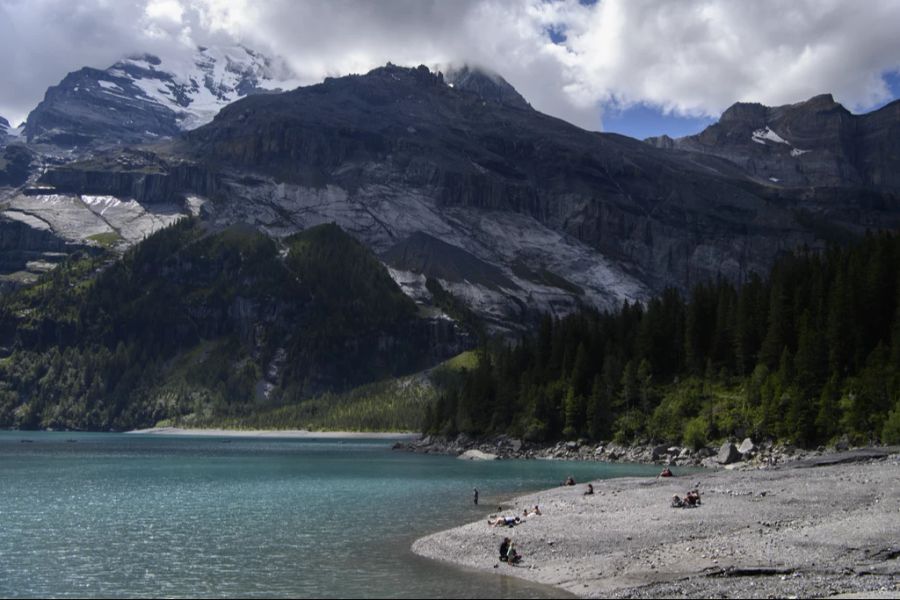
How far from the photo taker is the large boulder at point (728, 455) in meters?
95.4

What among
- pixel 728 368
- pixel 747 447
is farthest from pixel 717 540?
pixel 728 368

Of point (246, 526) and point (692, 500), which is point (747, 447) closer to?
point (692, 500)

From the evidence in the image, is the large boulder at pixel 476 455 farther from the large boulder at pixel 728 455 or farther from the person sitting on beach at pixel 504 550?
the person sitting on beach at pixel 504 550

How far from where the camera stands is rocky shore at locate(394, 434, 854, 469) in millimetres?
90375

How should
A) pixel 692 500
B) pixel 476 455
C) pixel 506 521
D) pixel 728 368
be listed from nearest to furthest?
1. pixel 506 521
2. pixel 692 500
3. pixel 728 368
4. pixel 476 455

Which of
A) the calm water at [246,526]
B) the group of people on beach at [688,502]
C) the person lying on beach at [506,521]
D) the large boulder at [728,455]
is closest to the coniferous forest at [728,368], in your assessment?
the large boulder at [728,455]

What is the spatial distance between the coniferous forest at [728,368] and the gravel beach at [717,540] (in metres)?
26.3

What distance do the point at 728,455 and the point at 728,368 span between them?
25.6 metres

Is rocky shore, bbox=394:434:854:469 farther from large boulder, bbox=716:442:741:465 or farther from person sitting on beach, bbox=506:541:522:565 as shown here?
person sitting on beach, bbox=506:541:522:565

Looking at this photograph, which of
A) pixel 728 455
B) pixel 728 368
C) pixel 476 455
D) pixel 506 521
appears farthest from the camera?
pixel 476 455

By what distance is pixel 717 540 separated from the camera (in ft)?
141

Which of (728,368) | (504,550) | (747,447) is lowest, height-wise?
(504,550)

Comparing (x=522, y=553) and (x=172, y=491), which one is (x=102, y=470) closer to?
(x=172, y=491)

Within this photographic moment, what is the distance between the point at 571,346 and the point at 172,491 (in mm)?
80894
